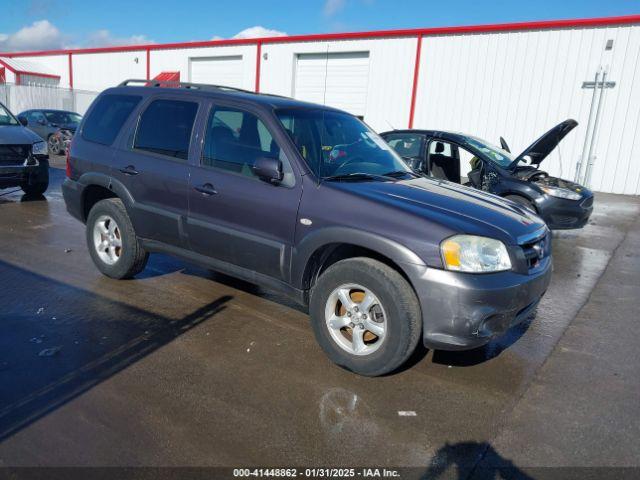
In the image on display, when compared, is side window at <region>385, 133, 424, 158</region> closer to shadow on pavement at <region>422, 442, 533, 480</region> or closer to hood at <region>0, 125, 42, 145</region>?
shadow on pavement at <region>422, 442, 533, 480</region>

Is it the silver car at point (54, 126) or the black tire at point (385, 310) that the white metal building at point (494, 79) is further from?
the black tire at point (385, 310)

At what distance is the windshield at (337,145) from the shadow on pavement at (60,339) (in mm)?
1672

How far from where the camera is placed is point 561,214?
767 centimetres

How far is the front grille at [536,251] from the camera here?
345 centimetres

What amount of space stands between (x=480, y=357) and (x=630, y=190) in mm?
13905

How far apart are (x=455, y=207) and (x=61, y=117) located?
60.4 feet

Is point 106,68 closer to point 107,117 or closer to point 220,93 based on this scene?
point 107,117

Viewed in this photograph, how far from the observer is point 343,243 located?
3520 mm


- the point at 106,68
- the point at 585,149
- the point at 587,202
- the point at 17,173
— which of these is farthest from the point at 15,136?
the point at 106,68

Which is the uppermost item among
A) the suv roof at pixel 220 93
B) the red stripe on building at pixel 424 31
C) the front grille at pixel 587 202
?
the red stripe on building at pixel 424 31

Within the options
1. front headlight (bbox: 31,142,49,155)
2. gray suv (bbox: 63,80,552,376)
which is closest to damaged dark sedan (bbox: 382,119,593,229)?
gray suv (bbox: 63,80,552,376)

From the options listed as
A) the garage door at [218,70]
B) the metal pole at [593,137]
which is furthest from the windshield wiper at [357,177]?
the garage door at [218,70]

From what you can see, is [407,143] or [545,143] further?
[407,143]

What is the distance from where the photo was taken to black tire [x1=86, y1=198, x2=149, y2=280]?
488 cm
